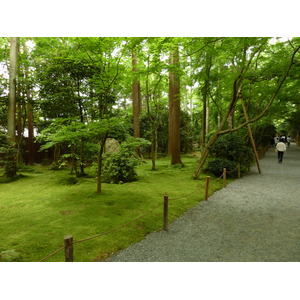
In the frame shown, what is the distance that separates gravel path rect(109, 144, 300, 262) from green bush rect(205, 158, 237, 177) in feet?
8.29

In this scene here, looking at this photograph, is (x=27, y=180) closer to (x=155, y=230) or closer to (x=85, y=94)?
(x=85, y=94)

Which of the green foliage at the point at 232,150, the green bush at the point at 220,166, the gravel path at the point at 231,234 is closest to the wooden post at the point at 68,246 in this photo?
the gravel path at the point at 231,234

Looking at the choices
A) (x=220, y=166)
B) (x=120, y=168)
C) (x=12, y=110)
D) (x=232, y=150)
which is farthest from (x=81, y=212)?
(x=232, y=150)

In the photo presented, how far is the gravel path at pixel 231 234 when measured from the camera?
344 centimetres

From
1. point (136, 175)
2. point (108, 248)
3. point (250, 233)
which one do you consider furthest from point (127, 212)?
point (136, 175)

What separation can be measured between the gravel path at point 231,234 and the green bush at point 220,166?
99.5 inches

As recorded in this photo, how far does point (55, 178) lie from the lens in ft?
30.0

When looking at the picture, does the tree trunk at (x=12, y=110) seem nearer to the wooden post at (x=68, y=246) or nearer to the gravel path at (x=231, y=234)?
the gravel path at (x=231, y=234)

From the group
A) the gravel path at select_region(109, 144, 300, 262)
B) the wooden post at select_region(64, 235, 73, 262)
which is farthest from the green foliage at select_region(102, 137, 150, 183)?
Answer: the wooden post at select_region(64, 235, 73, 262)

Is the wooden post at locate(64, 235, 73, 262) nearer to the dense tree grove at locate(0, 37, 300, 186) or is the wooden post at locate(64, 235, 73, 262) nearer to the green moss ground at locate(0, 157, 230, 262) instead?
the green moss ground at locate(0, 157, 230, 262)

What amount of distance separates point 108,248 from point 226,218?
297 cm

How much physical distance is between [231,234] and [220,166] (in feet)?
18.2

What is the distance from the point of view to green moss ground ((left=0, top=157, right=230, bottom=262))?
354 cm

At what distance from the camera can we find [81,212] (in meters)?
5.04
